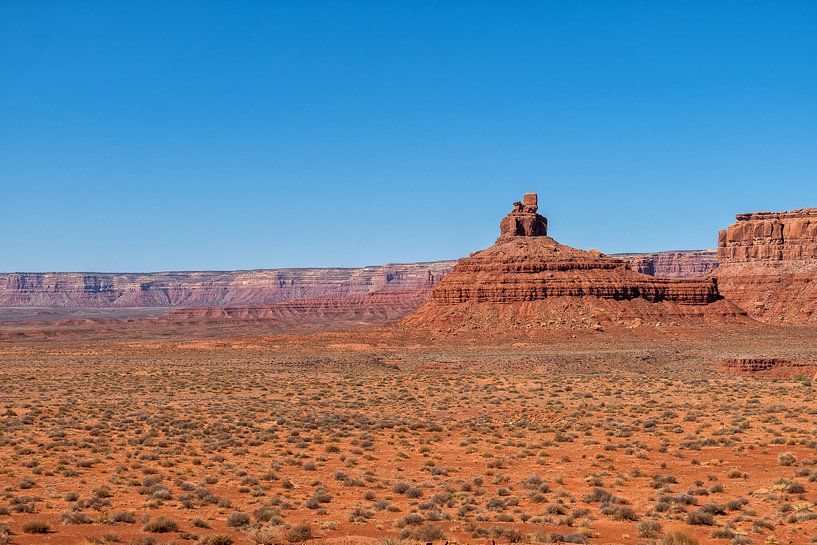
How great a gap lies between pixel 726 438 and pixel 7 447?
21.9 m

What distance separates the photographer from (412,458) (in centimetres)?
2505

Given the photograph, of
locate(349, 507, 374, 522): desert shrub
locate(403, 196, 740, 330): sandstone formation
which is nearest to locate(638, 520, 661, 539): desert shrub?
locate(349, 507, 374, 522): desert shrub

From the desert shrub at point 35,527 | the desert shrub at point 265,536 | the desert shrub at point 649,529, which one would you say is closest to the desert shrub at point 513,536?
the desert shrub at point 649,529

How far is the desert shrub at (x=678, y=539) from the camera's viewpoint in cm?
1416

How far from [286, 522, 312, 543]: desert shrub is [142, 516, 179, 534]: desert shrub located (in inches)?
87.1

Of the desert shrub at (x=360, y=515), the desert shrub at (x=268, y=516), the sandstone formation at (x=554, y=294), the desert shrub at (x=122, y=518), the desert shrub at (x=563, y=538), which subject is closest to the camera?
the desert shrub at (x=563, y=538)

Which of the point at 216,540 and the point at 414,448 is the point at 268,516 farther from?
the point at 414,448

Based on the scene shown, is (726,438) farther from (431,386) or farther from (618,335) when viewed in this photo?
(618,335)

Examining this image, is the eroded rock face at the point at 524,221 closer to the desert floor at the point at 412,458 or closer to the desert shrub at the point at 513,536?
the desert floor at the point at 412,458

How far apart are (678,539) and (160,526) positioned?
899 centimetres

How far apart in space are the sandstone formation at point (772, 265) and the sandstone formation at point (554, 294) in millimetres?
14067

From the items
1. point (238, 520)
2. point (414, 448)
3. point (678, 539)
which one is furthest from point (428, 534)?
point (414, 448)

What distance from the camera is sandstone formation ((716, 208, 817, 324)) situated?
118312 mm

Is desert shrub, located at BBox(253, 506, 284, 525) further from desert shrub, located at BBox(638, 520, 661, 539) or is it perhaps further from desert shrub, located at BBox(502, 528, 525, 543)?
desert shrub, located at BBox(638, 520, 661, 539)
